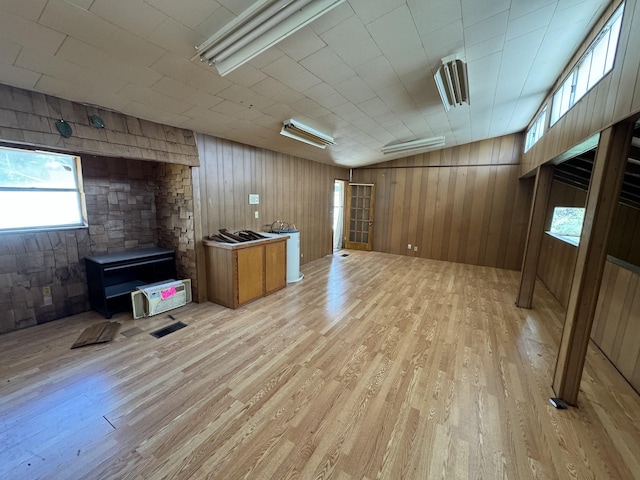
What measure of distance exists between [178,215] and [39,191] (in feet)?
4.66

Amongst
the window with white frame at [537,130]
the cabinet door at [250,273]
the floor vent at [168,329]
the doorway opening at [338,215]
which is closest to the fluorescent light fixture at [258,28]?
the cabinet door at [250,273]

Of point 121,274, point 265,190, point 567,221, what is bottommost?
point 121,274

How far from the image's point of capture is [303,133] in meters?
3.74

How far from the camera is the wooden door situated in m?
7.35

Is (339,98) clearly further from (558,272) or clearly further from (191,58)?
(558,272)

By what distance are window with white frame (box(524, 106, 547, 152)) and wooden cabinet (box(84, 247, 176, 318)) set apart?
19.5 ft

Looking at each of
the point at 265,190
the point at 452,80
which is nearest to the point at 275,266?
the point at 265,190

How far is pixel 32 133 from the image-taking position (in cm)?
217

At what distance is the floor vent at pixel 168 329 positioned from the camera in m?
2.78

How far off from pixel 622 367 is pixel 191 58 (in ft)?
15.3

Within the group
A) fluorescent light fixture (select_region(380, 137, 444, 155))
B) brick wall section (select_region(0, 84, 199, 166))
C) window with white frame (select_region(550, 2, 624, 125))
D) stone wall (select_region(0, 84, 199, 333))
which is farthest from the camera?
fluorescent light fixture (select_region(380, 137, 444, 155))

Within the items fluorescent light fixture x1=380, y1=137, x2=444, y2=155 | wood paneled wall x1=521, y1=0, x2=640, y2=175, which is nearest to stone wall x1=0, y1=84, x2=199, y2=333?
fluorescent light fixture x1=380, y1=137, x2=444, y2=155

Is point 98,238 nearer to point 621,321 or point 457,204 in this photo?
point 621,321

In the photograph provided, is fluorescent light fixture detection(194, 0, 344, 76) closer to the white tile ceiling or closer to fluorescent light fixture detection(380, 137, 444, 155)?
the white tile ceiling
